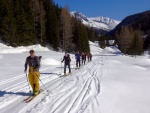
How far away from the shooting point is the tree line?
4303cm

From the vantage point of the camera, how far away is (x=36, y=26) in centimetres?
5466

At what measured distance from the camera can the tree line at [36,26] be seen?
43.0 metres

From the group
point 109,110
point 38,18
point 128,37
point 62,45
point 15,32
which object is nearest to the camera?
point 109,110

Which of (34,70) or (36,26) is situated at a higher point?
(36,26)

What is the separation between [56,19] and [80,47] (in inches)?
428

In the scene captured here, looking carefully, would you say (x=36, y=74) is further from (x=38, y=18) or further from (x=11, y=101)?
(x=38, y=18)

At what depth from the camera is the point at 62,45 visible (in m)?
62.9

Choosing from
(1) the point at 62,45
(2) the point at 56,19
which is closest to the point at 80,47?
(1) the point at 62,45

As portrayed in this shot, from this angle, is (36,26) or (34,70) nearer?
(34,70)

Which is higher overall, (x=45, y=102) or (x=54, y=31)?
(x=54, y=31)

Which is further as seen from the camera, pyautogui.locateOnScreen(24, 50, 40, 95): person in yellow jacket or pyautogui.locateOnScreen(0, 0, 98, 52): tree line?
pyautogui.locateOnScreen(0, 0, 98, 52): tree line

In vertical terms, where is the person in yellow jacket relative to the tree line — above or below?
below

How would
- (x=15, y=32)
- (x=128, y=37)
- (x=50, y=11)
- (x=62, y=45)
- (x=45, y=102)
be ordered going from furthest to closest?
1. (x=128, y=37)
2. (x=62, y=45)
3. (x=50, y=11)
4. (x=15, y=32)
5. (x=45, y=102)

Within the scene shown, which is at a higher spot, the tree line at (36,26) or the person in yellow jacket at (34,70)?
the tree line at (36,26)
